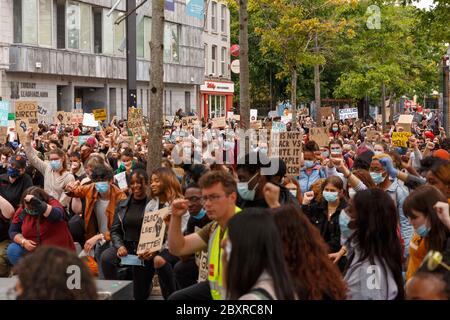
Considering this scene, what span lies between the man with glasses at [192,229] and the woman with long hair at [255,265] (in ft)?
12.7

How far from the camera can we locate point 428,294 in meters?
4.18

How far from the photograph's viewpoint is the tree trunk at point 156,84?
497 inches

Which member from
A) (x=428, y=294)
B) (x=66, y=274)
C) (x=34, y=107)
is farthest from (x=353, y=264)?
(x=34, y=107)

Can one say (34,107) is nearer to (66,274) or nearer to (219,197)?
(219,197)

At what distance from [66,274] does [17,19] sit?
3189 centimetres

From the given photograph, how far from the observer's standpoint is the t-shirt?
32.8 ft

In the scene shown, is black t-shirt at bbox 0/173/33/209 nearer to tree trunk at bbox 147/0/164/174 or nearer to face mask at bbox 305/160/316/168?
tree trunk at bbox 147/0/164/174

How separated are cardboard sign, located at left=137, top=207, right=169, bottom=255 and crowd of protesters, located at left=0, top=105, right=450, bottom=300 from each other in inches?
2.9

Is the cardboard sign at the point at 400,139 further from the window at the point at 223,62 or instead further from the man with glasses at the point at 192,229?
the window at the point at 223,62

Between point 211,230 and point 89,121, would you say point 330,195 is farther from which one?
point 89,121

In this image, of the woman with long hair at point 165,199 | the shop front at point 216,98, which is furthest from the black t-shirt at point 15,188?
the shop front at point 216,98

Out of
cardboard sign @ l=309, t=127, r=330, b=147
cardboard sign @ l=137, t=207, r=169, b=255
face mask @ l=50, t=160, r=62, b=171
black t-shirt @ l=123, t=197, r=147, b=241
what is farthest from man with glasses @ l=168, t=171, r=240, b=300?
cardboard sign @ l=309, t=127, r=330, b=147

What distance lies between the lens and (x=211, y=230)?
6410 millimetres

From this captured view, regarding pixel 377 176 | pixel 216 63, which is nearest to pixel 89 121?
pixel 377 176
